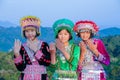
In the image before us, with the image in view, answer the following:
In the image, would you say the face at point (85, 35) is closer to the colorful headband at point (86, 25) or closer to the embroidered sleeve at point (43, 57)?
the colorful headband at point (86, 25)

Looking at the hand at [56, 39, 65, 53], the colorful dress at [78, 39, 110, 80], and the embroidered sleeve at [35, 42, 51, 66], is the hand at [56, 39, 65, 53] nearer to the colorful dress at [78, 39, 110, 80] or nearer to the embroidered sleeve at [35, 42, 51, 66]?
the embroidered sleeve at [35, 42, 51, 66]

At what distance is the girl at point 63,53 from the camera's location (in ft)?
20.6

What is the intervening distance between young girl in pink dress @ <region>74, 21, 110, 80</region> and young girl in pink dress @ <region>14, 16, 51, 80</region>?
55cm

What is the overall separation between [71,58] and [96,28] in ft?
2.18

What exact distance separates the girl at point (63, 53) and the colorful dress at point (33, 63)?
12cm

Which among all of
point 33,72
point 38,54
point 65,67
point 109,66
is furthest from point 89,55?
point 109,66

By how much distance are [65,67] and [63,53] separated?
0.22 m

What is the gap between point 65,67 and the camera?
635 cm

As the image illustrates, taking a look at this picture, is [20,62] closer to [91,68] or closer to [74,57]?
[74,57]

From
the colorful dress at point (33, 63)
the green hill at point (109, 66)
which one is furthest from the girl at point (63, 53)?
the green hill at point (109, 66)

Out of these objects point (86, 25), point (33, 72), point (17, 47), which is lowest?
point (33, 72)

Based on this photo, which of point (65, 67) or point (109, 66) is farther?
point (109, 66)

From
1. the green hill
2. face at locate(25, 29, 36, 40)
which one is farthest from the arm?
the green hill

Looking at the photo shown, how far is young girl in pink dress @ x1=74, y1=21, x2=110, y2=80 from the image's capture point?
21.3ft
